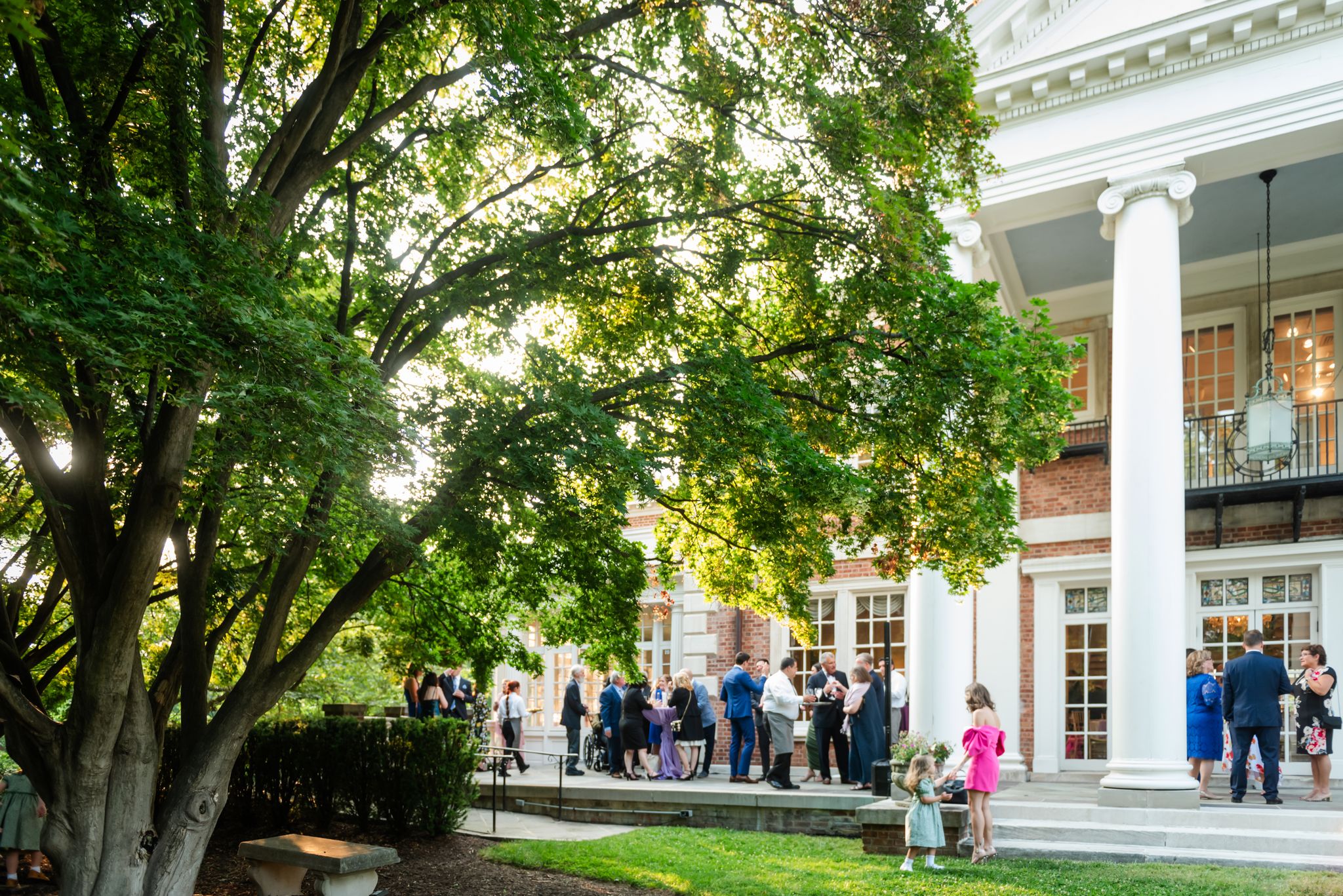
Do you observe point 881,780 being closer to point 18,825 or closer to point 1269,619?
point 1269,619

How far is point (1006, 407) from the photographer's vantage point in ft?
30.9

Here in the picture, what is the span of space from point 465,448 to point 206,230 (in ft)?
7.36

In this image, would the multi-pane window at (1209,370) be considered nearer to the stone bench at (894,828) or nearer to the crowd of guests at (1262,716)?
the crowd of guests at (1262,716)

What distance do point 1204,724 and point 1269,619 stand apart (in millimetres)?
3941

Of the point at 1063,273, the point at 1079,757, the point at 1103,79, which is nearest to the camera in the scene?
the point at 1103,79

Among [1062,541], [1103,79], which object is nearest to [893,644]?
[1062,541]

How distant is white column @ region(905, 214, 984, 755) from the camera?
13.9 m

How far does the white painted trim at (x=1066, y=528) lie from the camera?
58.2 ft

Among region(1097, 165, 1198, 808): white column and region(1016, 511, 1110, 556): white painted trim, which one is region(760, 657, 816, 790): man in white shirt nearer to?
region(1097, 165, 1198, 808): white column

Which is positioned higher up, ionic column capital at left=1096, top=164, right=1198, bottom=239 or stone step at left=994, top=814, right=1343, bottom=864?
ionic column capital at left=1096, top=164, right=1198, bottom=239

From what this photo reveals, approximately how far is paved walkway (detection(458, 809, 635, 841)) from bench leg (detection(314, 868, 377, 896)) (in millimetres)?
3342

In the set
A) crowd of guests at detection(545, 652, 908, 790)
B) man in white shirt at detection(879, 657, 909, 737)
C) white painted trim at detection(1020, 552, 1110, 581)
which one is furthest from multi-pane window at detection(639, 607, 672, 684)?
white painted trim at detection(1020, 552, 1110, 581)

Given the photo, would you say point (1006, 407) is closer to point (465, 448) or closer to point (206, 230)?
point (465, 448)

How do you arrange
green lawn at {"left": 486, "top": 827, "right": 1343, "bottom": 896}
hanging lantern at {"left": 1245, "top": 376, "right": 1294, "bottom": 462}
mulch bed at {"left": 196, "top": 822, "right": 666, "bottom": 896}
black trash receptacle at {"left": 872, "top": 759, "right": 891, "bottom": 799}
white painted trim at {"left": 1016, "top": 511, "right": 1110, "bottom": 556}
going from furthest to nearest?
white painted trim at {"left": 1016, "top": 511, "right": 1110, "bottom": 556} → hanging lantern at {"left": 1245, "top": 376, "right": 1294, "bottom": 462} → black trash receptacle at {"left": 872, "top": 759, "right": 891, "bottom": 799} → mulch bed at {"left": 196, "top": 822, "right": 666, "bottom": 896} → green lawn at {"left": 486, "top": 827, "right": 1343, "bottom": 896}
